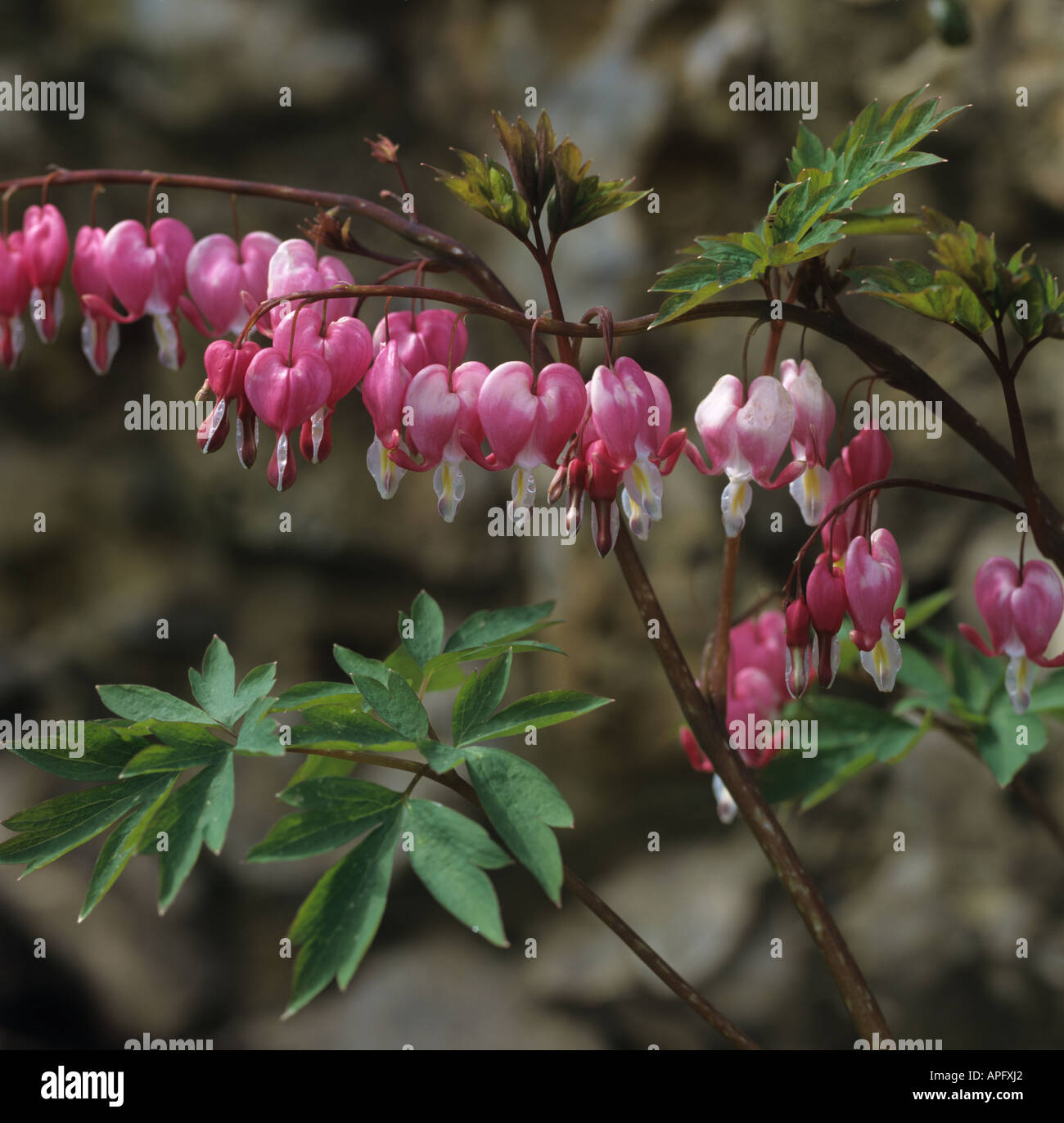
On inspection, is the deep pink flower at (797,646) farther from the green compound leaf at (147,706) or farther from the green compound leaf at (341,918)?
the green compound leaf at (147,706)

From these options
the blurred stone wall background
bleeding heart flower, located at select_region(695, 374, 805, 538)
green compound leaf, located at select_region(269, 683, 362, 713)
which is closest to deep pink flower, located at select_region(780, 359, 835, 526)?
bleeding heart flower, located at select_region(695, 374, 805, 538)

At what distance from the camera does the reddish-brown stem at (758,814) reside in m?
0.75

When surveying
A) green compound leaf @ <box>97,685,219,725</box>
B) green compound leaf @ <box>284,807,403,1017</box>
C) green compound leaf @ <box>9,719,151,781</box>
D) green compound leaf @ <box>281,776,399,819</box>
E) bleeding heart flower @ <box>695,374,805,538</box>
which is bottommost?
green compound leaf @ <box>284,807,403,1017</box>

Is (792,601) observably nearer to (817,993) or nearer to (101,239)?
(101,239)

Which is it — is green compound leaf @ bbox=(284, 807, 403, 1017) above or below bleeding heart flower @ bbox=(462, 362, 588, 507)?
below

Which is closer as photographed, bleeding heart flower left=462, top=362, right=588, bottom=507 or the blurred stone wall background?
bleeding heart flower left=462, top=362, right=588, bottom=507

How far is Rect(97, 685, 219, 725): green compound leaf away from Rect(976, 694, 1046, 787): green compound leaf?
72 cm

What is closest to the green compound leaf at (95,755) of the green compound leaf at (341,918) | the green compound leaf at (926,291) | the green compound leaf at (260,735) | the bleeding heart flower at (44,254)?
the green compound leaf at (260,735)

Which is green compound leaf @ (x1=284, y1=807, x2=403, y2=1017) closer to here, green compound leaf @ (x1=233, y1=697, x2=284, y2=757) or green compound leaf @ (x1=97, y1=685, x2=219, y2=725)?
green compound leaf @ (x1=233, y1=697, x2=284, y2=757)

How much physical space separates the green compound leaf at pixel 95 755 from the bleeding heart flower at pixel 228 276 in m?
0.39

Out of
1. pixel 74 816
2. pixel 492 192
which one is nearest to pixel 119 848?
pixel 74 816

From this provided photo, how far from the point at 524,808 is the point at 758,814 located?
9.4 inches

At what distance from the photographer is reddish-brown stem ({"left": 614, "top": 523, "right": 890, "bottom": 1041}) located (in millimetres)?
753

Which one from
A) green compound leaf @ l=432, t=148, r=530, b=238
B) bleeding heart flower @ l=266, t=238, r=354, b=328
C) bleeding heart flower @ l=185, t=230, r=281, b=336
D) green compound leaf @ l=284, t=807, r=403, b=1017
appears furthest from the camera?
bleeding heart flower @ l=185, t=230, r=281, b=336
